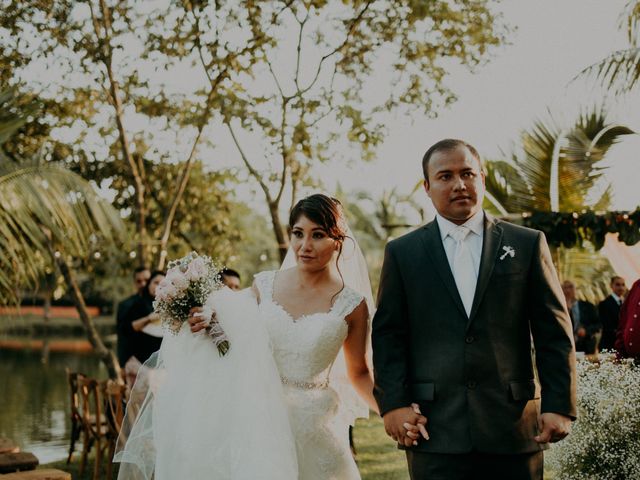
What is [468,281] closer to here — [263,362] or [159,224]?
[263,362]

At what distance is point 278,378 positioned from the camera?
4652mm

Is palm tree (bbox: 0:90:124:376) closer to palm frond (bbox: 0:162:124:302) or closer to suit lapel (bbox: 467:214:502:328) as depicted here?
palm frond (bbox: 0:162:124:302)

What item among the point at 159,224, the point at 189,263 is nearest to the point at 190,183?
the point at 159,224

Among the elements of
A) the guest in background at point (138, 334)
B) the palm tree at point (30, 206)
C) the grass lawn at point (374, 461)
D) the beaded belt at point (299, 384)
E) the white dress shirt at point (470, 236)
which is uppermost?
the palm tree at point (30, 206)

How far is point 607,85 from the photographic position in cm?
1114

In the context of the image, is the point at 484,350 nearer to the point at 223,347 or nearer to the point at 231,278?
the point at 223,347

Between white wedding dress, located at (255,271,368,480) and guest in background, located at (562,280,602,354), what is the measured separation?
992 centimetres

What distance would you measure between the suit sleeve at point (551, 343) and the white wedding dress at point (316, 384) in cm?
143

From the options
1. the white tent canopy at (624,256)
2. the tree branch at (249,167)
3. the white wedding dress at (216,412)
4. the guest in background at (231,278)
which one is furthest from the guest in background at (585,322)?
the white wedding dress at (216,412)

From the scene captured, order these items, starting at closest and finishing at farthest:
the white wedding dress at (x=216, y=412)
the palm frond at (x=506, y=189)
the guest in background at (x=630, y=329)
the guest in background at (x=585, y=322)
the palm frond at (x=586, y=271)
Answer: the white wedding dress at (x=216, y=412) → the guest in background at (x=630, y=329) → the guest in background at (x=585, y=322) → the palm frond at (x=506, y=189) → the palm frond at (x=586, y=271)

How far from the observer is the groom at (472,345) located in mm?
3576

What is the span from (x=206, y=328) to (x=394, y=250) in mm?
1572

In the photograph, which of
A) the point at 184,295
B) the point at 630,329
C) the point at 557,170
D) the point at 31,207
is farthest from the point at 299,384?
the point at 557,170

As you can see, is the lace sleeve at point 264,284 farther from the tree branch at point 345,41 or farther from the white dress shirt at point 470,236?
the tree branch at point 345,41
